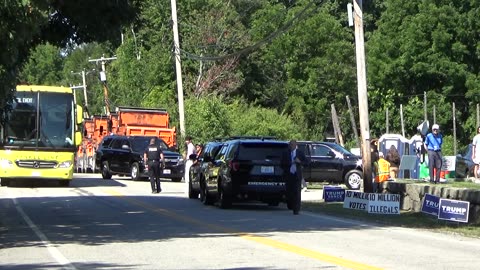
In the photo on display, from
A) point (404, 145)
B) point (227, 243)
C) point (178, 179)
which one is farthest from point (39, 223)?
point (404, 145)

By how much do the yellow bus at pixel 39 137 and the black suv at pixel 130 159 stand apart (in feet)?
24.5

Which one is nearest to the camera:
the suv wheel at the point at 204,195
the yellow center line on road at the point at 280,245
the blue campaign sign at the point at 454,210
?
the yellow center line on road at the point at 280,245

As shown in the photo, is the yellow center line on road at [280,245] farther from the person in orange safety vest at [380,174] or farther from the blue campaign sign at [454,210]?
the person in orange safety vest at [380,174]

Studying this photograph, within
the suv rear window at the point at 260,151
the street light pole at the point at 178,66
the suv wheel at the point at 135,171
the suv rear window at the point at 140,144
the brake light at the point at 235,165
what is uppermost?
the street light pole at the point at 178,66

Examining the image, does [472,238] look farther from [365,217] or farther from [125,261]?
[125,261]

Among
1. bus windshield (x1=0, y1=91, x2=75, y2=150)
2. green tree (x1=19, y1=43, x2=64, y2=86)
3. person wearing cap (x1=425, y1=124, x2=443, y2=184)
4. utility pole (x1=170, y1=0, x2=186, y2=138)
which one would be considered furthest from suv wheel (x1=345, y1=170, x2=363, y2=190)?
green tree (x1=19, y1=43, x2=64, y2=86)

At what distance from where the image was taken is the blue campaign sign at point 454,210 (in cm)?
2122

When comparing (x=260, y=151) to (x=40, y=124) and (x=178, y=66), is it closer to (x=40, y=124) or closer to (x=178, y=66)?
(x=40, y=124)

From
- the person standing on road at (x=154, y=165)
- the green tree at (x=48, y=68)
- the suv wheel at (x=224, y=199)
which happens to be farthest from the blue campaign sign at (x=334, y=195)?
the green tree at (x=48, y=68)

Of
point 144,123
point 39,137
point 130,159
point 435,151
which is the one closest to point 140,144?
point 130,159

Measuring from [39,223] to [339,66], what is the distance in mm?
49492

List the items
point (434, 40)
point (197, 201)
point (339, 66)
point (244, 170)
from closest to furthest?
point (244, 170) < point (197, 201) < point (434, 40) < point (339, 66)

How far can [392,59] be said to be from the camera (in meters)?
67.6

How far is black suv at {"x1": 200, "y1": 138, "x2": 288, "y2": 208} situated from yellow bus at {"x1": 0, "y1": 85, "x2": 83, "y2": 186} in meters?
10.6
